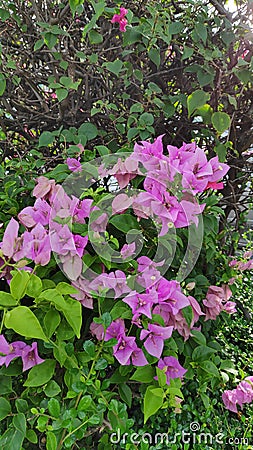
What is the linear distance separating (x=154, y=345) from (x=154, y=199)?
256 millimetres

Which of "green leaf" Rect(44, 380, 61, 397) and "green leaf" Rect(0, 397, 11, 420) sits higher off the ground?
"green leaf" Rect(44, 380, 61, 397)

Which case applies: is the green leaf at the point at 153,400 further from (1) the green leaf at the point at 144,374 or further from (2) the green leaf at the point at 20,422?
(2) the green leaf at the point at 20,422

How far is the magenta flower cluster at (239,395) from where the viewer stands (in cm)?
116

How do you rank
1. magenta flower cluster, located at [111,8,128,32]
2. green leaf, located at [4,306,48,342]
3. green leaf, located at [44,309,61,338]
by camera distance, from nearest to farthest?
1. green leaf, located at [4,306,48,342]
2. green leaf, located at [44,309,61,338]
3. magenta flower cluster, located at [111,8,128,32]

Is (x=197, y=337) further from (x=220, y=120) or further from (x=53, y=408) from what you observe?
(x=220, y=120)

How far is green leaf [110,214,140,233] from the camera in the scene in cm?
83

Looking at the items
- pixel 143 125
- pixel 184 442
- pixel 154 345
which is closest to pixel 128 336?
pixel 154 345

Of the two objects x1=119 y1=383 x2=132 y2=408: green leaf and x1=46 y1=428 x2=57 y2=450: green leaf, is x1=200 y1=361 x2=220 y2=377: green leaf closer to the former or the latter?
x1=119 y1=383 x2=132 y2=408: green leaf

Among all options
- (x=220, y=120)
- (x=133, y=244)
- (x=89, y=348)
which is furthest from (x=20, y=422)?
(x=220, y=120)

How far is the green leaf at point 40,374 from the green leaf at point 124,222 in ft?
0.86

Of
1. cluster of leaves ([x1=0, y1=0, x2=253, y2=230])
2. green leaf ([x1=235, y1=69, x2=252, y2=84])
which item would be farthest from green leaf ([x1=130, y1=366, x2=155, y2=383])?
green leaf ([x1=235, y1=69, x2=252, y2=84])

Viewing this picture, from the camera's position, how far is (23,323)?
24.0 inches

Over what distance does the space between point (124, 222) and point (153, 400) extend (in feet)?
1.03

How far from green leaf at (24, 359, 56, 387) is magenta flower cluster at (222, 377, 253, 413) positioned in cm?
61
